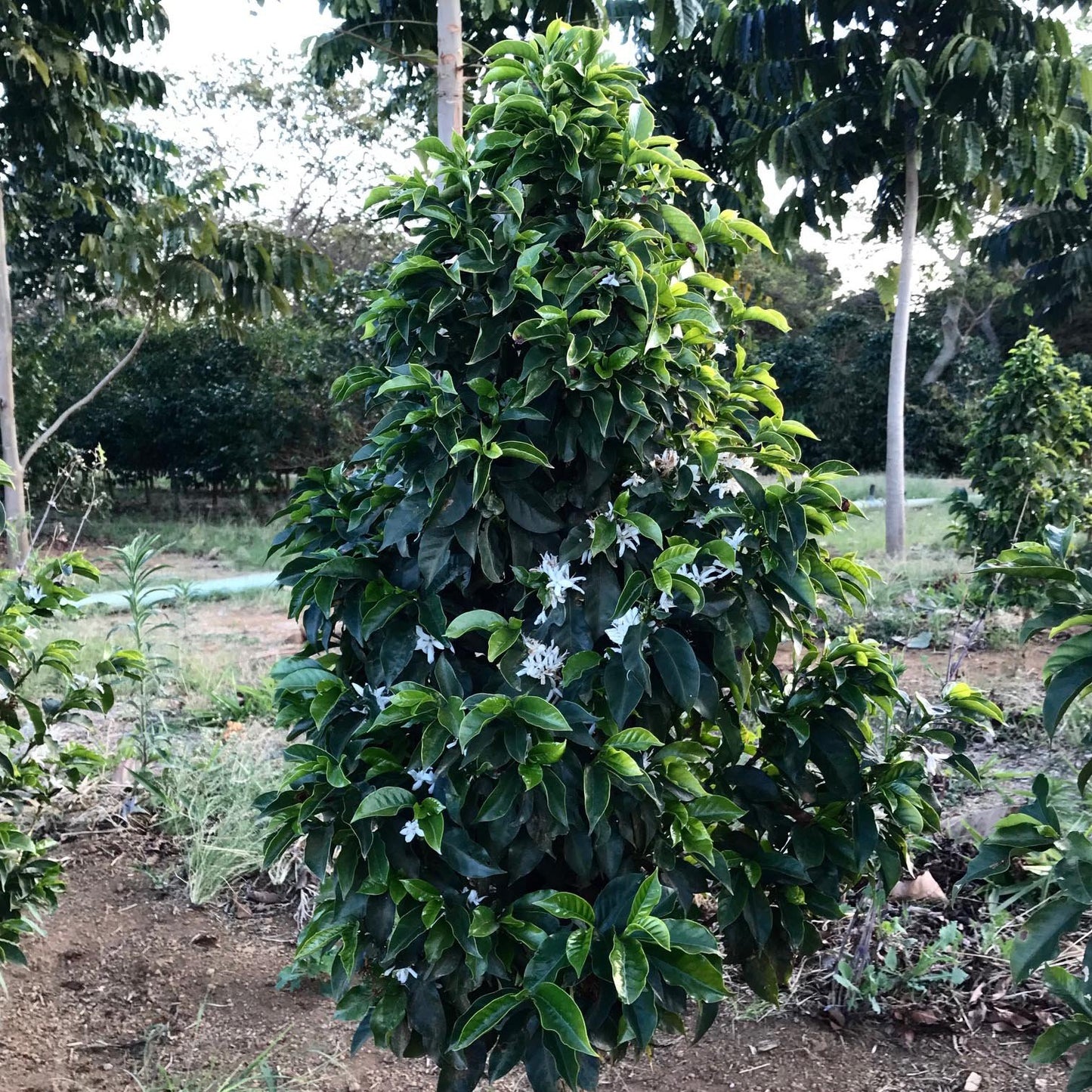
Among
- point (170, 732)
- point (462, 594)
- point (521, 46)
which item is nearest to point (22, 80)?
point (170, 732)

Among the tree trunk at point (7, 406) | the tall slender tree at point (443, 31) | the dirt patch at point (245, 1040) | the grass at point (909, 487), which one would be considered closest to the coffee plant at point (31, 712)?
the dirt patch at point (245, 1040)

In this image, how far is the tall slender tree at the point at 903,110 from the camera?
7.02m

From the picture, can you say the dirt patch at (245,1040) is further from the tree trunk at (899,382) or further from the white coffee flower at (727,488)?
the tree trunk at (899,382)

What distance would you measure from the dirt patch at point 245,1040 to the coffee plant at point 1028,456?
4359 mm

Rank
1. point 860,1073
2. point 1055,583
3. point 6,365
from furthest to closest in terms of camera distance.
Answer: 1. point 6,365
2. point 860,1073
3. point 1055,583

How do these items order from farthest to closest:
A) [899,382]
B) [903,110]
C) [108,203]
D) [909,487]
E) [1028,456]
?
[909,487] < [899,382] < [903,110] < [108,203] < [1028,456]

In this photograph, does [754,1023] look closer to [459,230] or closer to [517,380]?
[517,380]

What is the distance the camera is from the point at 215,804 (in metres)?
3.29

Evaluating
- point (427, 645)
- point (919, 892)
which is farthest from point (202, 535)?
point (427, 645)

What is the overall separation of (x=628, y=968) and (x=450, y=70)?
320 cm

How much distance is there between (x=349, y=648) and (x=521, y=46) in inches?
43.8

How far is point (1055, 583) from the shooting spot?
1.29 metres

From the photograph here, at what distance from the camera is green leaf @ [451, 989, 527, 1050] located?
1.35 metres

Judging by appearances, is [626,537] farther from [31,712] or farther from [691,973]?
[31,712]
